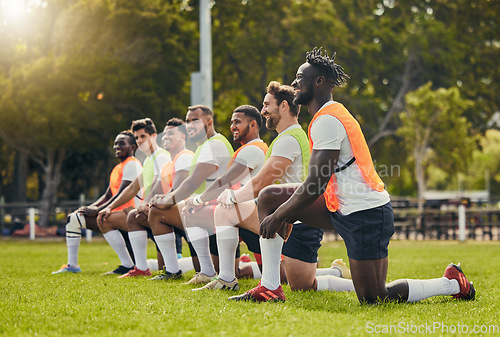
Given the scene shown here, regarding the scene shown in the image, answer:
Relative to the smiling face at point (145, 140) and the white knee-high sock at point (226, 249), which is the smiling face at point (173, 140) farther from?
the white knee-high sock at point (226, 249)

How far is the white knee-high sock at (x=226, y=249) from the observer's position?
6.27 metres

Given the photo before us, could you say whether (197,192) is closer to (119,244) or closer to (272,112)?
(272,112)

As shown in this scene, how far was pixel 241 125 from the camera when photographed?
6625 mm

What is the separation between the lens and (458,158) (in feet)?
104

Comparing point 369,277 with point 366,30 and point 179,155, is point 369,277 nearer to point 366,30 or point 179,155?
point 179,155

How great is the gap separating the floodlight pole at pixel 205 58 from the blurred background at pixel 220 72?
9398mm

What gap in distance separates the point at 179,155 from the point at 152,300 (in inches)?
111

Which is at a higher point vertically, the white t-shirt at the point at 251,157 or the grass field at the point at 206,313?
the white t-shirt at the point at 251,157

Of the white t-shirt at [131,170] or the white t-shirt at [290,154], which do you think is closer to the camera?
the white t-shirt at [290,154]

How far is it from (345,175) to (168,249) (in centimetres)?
340

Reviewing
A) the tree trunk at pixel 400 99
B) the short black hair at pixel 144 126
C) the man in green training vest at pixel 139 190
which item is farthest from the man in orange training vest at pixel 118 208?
the tree trunk at pixel 400 99

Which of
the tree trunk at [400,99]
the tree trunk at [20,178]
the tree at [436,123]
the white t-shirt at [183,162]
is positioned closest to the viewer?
the white t-shirt at [183,162]

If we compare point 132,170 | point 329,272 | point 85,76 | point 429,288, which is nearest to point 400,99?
point 85,76

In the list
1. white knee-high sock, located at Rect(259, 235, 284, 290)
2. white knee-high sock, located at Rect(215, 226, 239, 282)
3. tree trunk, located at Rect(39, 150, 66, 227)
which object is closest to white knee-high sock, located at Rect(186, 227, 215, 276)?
white knee-high sock, located at Rect(215, 226, 239, 282)
